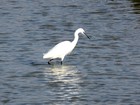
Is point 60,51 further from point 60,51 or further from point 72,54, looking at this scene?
point 72,54

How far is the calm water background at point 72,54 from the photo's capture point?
625 inches

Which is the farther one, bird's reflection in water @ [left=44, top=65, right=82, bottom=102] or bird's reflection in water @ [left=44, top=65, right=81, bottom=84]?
bird's reflection in water @ [left=44, top=65, right=81, bottom=84]

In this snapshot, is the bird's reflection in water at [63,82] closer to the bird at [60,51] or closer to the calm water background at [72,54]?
the calm water background at [72,54]

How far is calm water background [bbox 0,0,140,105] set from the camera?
15.9m

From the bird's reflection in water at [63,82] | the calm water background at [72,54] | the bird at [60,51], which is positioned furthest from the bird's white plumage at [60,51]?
the bird's reflection in water at [63,82]

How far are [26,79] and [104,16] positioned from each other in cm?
Answer: 871

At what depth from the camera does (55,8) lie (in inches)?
1071

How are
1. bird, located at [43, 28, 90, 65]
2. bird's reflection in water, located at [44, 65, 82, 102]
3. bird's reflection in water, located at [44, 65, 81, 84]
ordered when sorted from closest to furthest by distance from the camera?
1. bird's reflection in water, located at [44, 65, 82, 102]
2. bird's reflection in water, located at [44, 65, 81, 84]
3. bird, located at [43, 28, 90, 65]

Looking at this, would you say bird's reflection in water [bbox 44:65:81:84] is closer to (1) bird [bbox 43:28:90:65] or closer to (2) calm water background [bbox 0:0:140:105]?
(2) calm water background [bbox 0:0:140:105]

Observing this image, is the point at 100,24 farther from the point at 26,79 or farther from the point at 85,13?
the point at 26,79

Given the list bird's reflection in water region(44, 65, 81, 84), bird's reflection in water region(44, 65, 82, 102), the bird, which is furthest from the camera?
the bird

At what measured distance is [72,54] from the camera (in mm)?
20297

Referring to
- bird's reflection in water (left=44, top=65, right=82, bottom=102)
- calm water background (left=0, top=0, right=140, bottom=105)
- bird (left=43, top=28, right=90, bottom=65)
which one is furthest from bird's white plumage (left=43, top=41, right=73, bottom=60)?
bird's reflection in water (left=44, top=65, right=82, bottom=102)

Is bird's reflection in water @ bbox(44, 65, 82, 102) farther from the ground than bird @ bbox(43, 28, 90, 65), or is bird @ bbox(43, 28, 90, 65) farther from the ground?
bird @ bbox(43, 28, 90, 65)
